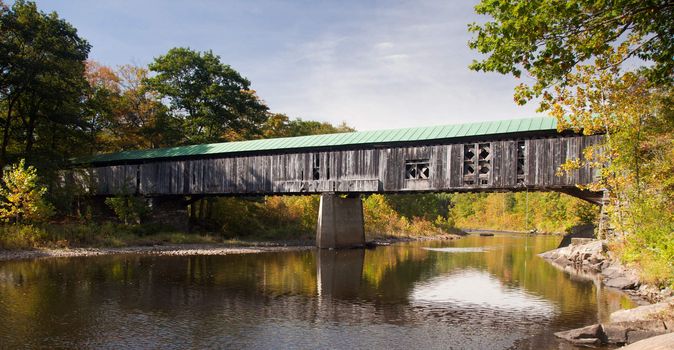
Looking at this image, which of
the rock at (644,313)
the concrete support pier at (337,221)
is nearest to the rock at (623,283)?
the rock at (644,313)

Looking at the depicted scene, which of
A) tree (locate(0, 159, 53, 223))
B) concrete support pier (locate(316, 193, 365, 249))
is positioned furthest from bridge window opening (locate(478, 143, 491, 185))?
tree (locate(0, 159, 53, 223))

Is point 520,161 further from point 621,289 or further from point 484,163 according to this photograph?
point 621,289

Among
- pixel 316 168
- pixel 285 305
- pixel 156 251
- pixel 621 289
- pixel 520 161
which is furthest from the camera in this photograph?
pixel 316 168

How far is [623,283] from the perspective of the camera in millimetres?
17484

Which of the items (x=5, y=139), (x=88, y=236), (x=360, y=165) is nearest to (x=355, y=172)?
(x=360, y=165)

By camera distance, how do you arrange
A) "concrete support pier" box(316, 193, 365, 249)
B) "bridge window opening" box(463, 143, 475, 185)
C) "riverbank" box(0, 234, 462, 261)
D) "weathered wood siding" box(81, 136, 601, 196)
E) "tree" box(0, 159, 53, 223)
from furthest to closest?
"concrete support pier" box(316, 193, 365, 249)
"bridge window opening" box(463, 143, 475, 185)
"tree" box(0, 159, 53, 223)
"weathered wood siding" box(81, 136, 601, 196)
"riverbank" box(0, 234, 462, 261)

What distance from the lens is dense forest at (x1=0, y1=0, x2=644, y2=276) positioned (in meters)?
28.5

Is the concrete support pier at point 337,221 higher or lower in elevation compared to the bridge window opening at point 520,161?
lower

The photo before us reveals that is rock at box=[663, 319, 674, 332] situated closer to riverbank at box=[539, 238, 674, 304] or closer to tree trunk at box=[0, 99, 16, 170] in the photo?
riverbank at box=[539, 238, 674, 304]

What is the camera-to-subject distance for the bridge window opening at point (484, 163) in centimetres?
2544

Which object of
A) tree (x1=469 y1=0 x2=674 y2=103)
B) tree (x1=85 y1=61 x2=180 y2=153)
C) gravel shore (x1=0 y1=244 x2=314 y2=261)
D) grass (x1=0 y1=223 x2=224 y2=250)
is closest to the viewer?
tree (x1=469 y1=0 x2=674 y2=103)

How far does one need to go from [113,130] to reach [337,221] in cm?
2180

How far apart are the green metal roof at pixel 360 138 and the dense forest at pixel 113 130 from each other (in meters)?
3.66

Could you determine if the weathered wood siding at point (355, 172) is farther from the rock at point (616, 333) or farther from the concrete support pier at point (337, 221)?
the rock at point (616, 333)
